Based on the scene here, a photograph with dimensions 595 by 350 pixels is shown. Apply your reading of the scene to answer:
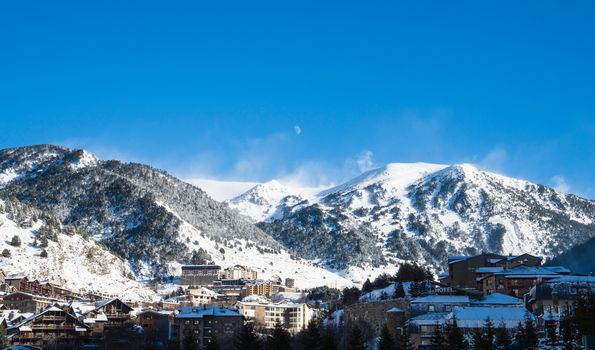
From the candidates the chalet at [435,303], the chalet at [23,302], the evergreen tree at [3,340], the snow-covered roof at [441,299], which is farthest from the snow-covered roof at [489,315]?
the chalet at [23,302]

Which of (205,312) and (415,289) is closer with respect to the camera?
(415,289)

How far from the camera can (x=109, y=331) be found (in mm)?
150000

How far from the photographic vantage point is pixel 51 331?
142 meters

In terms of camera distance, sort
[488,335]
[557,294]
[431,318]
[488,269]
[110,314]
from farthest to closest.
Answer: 1. [110,314]
2. [488,269]
3. [557,294]
4. [431,318]
5. [488,335]

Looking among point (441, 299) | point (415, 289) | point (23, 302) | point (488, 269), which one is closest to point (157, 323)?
point (23, 302)

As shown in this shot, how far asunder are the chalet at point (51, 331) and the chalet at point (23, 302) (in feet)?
107

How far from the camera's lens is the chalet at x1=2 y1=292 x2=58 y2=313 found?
176 meters

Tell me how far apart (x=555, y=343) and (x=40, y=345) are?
289 ft

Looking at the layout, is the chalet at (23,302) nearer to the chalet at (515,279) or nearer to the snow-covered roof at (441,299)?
the snow-covered roof at (441,299)

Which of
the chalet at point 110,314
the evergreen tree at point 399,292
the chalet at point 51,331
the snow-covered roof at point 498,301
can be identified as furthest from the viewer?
the chalet at point 110,314

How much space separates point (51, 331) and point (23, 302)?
39.5 meters

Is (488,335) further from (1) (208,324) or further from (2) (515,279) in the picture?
(1) (208,324)

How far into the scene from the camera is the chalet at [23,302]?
176m

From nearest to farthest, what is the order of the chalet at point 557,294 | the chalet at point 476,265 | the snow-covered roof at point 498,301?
the chalet at point 557,294 < the snow-covered roof at point 498,301 < the chalet at point 476,265
